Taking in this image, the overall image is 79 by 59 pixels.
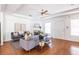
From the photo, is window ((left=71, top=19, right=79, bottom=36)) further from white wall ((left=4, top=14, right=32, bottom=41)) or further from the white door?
white wall ((left=4, top=14, right=32, bottom=41))

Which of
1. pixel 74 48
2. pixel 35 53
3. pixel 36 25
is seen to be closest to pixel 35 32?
pixel 36 25

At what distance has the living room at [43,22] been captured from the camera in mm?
2062

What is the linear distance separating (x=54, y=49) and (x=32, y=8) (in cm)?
112

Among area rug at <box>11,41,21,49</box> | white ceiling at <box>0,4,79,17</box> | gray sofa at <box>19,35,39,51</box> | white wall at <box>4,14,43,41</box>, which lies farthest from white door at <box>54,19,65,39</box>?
area rug at <box>11,41,21,49</box>

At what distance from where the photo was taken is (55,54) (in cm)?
212

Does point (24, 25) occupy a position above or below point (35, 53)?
above

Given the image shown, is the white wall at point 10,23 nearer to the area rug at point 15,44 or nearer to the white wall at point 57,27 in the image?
the area rug at point 15,44

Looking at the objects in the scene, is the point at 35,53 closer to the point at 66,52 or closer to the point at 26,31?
the point at 26,31

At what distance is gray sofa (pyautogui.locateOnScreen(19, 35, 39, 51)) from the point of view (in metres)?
2.07

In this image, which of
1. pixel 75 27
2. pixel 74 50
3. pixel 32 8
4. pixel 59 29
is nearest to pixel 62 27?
pixel 59 29

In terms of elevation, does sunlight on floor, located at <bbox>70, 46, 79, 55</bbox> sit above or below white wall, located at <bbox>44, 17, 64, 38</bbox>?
below
